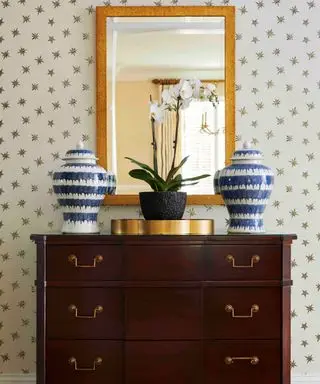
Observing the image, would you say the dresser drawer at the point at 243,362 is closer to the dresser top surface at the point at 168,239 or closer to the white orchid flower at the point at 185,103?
the dresser top surface at the point at 168,239

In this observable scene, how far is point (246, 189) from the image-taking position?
7.88 feet

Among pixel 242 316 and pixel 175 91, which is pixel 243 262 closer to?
pixel 242 316

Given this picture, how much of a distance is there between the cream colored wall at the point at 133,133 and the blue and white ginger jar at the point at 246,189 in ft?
1.58

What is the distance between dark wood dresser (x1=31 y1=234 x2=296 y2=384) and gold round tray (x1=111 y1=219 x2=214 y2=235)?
3.1 inches

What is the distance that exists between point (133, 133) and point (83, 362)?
1074 mm

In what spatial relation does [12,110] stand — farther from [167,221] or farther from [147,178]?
[167,221]

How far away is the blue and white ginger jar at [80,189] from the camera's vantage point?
7.93ft

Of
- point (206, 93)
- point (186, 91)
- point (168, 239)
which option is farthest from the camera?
point (206, 93)

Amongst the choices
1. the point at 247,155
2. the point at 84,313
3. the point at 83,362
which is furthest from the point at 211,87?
the point at 83,362

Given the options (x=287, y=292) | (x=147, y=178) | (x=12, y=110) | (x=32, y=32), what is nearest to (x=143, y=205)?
(x=147, y=178)

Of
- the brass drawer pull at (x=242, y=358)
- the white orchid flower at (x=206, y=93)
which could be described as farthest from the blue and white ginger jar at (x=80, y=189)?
the brass drawer pull at (x=242, y=358)

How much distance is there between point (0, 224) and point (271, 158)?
1.32m

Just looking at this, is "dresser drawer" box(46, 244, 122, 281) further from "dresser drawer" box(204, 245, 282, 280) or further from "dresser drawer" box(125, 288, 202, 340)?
"dresser drawer" box(204, 245, 282, 280)

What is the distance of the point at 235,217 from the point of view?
245cm
